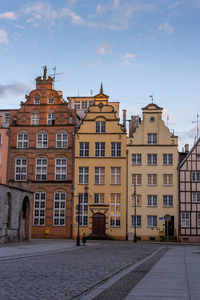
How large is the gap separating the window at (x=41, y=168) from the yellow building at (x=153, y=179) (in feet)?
35.2

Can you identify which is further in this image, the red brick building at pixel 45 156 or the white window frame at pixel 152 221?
the red brick building at pixel 45 156

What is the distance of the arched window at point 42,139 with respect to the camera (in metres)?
56.7

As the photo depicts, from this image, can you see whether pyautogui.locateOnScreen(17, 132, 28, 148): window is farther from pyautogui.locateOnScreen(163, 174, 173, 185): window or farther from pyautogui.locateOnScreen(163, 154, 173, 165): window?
pyautogui.locateOnScreen(163, 174, 173, 185): window

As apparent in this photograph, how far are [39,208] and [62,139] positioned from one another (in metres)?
9.21

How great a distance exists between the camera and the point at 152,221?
53875 mm

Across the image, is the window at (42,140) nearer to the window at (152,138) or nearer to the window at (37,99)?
the window at (37,99)

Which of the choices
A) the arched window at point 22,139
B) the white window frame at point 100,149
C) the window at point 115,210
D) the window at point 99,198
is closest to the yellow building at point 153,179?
the window at point 115,210

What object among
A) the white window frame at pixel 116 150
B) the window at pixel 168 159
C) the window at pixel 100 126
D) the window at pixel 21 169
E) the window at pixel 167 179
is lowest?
the window at pixel 167 179

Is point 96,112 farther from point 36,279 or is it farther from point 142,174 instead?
point 36,279

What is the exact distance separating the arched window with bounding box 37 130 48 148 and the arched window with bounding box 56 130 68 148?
4.78 ft

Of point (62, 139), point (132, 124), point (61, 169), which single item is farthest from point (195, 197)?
point (62, 139)

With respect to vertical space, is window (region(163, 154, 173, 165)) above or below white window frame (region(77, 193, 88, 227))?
above

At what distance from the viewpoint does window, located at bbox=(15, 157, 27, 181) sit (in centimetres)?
5597

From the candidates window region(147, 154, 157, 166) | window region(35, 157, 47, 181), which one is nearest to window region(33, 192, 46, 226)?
window region(35, 157, 47, 181)
